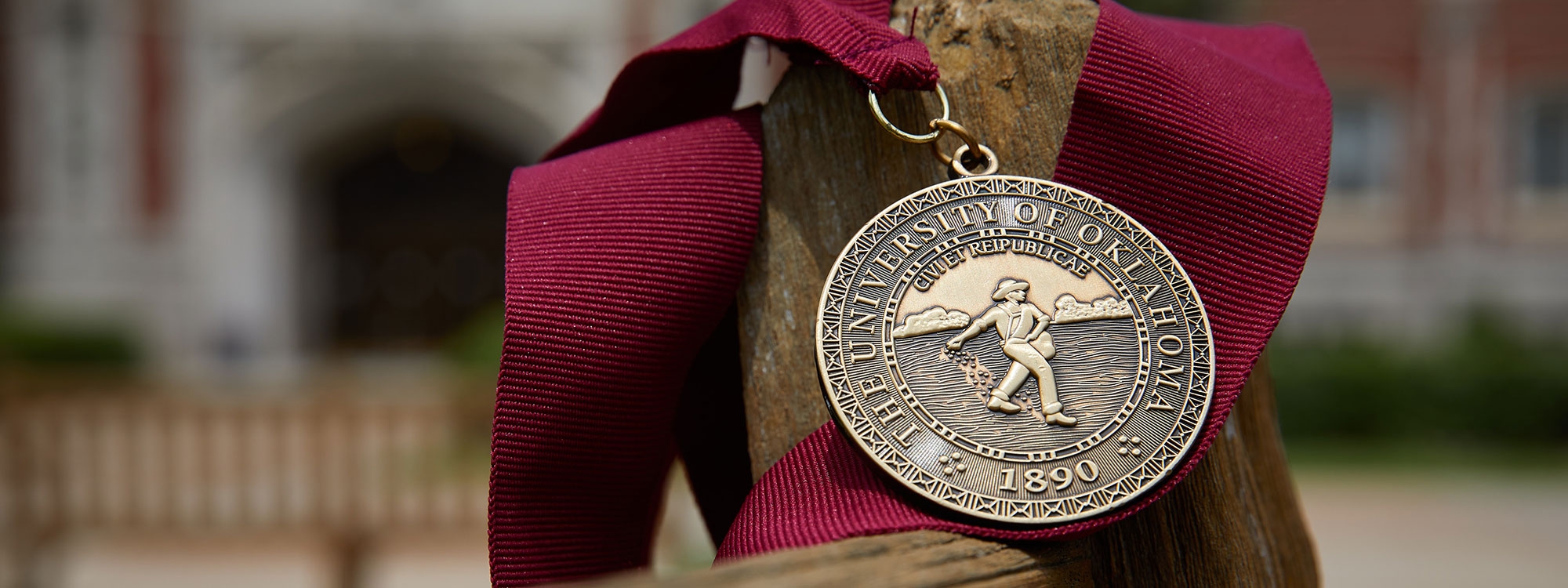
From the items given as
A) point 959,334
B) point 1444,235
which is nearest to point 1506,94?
point 1444,235

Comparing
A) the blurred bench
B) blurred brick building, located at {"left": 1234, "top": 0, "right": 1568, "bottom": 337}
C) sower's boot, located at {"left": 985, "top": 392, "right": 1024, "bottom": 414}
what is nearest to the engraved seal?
sower's boot, located at {"left": 985, "top": 392, "right": 1024, "bottom": 414}

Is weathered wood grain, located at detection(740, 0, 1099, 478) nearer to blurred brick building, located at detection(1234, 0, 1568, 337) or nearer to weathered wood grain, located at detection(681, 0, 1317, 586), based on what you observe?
weathered wood grain, located at detection(681, 0, 1317, 586)

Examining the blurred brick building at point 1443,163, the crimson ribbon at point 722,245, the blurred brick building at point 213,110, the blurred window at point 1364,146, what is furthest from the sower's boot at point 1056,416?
the blurred window at point 1364,146

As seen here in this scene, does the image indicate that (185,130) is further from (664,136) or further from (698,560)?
(664,136)

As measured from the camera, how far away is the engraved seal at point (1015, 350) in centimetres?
69

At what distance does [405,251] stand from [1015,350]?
15.1 metres

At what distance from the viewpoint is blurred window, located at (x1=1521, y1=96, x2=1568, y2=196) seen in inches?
479

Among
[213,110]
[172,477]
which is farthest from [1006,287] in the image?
[213,110]

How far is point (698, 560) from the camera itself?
4.57m

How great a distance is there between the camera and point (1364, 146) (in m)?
12.4

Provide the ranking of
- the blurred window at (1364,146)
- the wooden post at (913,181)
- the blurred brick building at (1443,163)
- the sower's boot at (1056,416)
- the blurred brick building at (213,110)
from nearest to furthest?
the sower's boot at (1056,416) → the wooden post at (913,181) → the blurred brick building at (213,110) → the blurred brick building at (1443,163) → the blurred window at (1364,146)

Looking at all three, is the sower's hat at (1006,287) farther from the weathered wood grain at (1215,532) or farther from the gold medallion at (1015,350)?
the weathered wood grain at (1215,532)

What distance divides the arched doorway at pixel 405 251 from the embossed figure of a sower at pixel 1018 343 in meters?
14.1

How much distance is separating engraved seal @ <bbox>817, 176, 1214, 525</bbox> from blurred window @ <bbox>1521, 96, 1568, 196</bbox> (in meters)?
14.5
